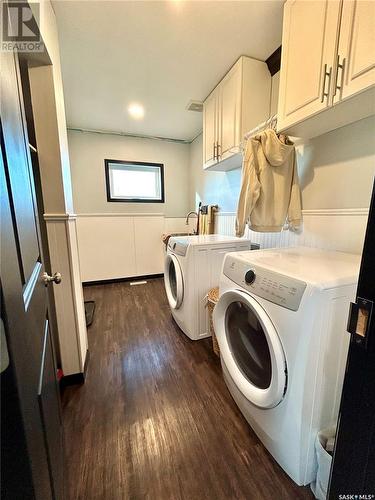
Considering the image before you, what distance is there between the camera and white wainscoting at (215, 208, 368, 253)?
1232mm

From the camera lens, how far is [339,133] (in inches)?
51.3

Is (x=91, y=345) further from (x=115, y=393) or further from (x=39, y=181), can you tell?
(x=39, y=181)

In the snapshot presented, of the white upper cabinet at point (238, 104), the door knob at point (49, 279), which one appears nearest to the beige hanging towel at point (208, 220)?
the white upper cabinet at point (238, 104)

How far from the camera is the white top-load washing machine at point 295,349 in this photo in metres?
0.76

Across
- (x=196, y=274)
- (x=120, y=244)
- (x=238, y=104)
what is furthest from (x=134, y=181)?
(x=196, y=274)

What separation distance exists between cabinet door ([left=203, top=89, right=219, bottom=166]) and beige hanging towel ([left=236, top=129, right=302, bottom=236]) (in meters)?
0.86

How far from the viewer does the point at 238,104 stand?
5.80 ft

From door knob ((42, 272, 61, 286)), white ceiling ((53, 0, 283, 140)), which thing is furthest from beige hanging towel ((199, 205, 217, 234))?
door knob ((42, 272, 61, 286))

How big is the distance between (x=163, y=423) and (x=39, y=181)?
158cm

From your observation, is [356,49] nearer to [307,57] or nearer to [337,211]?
[307,57]

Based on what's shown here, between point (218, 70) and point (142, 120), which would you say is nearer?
point (218, 70)

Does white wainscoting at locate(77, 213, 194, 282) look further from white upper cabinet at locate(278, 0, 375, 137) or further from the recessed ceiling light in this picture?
white upper cabinet at locate(278, 0, 375, 137)

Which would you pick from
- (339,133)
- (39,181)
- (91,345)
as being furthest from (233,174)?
→ (91,345)

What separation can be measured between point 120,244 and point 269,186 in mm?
2619
